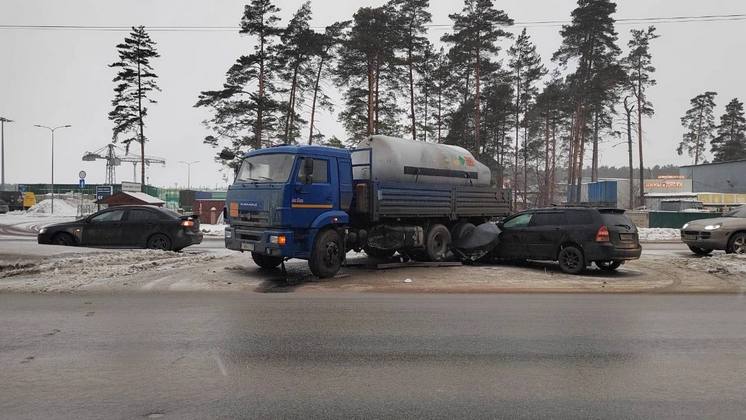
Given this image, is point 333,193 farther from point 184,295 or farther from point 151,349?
point 151,349

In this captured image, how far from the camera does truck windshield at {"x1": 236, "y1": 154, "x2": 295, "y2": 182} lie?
11.2 metres

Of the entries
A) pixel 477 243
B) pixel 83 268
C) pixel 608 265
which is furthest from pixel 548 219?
A: pixel 83 268

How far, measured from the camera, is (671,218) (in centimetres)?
3141

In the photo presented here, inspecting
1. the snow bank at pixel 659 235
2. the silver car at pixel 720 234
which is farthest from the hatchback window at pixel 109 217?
the snow bank at pixel 659 235

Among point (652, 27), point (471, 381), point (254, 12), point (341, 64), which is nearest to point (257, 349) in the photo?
point (471, 381)

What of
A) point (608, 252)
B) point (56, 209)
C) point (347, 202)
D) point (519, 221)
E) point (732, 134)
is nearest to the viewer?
point (347, 202)

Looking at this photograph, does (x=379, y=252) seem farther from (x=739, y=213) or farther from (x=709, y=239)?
(x=739, y=213)

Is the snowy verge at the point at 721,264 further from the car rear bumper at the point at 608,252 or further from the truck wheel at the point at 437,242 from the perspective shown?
the truck wheel at the point at 437,242

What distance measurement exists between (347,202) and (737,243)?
12034 millimetres

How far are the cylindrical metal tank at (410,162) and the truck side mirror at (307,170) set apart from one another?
1.96 metres

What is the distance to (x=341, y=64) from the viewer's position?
35.1m

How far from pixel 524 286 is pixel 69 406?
28.7 ft

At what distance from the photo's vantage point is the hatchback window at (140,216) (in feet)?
53.3

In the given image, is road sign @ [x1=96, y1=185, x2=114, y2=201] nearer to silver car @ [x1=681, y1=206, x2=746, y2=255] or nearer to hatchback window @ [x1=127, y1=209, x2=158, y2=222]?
hatchback window @ [x1=127, y1=209, x2=158, y2=222]
